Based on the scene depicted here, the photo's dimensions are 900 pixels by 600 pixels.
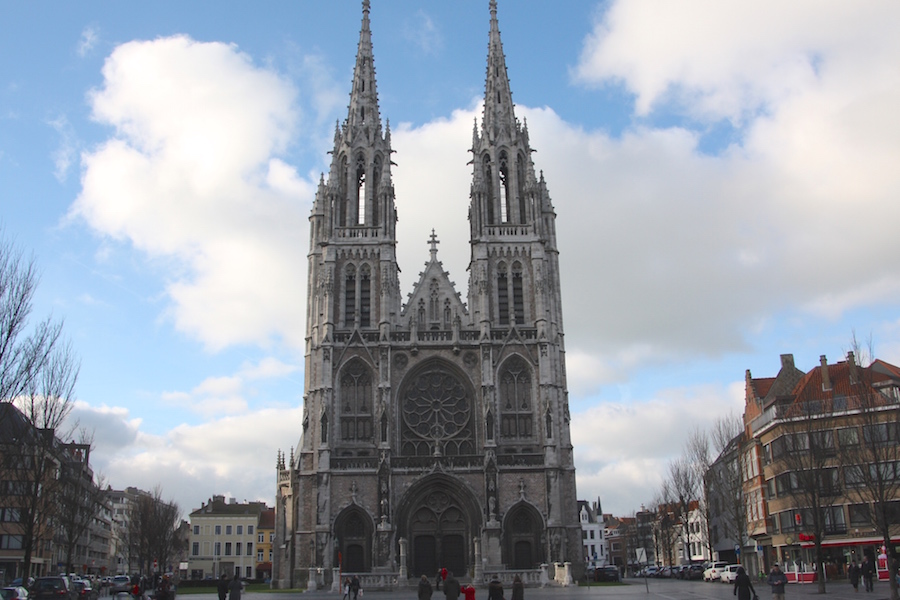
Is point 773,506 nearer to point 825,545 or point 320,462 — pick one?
point 825,545

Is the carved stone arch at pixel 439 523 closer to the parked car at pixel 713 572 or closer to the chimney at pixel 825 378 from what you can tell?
the parked car at pixel 713 572

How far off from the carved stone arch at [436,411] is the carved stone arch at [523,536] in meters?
4.28

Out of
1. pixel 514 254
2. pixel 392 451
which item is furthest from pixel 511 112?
pixel 392 451

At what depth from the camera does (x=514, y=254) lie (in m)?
50.3

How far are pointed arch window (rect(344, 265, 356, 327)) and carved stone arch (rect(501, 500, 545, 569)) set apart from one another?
48.1 ft

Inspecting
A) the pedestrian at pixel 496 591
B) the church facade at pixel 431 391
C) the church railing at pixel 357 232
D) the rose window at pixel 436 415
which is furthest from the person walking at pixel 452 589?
the church railing at pixel 357 232

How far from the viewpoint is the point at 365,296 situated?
162 ft

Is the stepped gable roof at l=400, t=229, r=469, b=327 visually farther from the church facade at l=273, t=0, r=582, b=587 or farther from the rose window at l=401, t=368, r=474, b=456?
the rose window at l=401, t=368, r=474, b=456

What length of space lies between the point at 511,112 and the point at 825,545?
3251cm

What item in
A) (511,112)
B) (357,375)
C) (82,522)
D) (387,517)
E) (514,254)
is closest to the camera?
(82,522)

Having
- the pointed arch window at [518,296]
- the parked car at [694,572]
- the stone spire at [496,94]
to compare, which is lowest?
the parked car at [694,572]

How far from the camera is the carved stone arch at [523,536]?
43781 millimetres

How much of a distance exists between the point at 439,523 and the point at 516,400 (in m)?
8.22

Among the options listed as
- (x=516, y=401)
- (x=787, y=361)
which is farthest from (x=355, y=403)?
(x=787, y=361)
